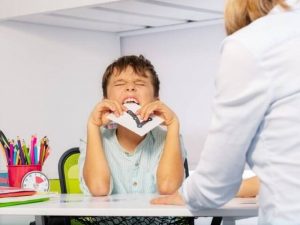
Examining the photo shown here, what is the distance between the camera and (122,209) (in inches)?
46.4

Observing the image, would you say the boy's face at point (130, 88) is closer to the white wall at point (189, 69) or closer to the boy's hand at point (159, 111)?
the boy's hand at point (159, 111)

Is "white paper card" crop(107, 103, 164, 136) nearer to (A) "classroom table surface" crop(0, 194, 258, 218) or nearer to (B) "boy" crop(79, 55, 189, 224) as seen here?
(B) "boy" crop(79, 55, 189, 224)

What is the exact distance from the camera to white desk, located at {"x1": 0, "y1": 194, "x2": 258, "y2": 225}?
1.14 m

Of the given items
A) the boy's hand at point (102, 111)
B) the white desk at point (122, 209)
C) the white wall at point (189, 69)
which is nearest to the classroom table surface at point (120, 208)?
the white desk at point (122, 209)

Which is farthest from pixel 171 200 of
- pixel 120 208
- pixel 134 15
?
pixel 134 15

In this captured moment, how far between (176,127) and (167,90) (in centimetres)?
70

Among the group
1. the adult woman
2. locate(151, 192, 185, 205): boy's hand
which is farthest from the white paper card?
the adult woman

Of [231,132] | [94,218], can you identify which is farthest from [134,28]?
[231,132]

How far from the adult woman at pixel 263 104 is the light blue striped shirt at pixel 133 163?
70 centimetres

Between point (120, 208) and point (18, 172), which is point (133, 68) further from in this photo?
point (120, 208)

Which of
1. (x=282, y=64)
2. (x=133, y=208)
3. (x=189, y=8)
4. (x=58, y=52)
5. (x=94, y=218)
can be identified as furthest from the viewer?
(x=58, y=52)

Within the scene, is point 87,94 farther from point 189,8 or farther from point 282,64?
point 282,64

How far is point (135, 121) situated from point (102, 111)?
0.13 m

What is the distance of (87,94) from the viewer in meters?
2.30
